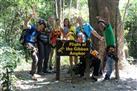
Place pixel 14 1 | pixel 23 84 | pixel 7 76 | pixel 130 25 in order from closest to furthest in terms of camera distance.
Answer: pixel 7 76 → pixel 23 84 → pixel 14 1 → pixel 130 25

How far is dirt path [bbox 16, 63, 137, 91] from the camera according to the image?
1177 cm

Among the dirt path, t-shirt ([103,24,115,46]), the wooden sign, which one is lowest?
the dirt path

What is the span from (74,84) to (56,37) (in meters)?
Result: 2.28

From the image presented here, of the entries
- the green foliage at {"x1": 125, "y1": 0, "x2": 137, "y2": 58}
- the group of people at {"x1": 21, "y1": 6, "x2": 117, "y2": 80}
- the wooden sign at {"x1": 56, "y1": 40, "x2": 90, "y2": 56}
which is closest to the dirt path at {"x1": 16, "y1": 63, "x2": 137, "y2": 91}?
the group of people at {"x1": 21, "y1": 6, "x2": 117, "y2": 80}

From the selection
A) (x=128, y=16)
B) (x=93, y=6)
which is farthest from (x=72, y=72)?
(x=128, y=16)

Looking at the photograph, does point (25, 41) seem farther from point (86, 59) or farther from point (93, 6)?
point (93, 6)

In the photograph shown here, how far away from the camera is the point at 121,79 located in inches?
517

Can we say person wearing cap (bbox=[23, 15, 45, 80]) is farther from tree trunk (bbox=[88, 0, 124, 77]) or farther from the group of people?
tree trunk (bbox=[88, 0, 124, 77])

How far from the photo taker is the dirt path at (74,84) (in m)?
11.8

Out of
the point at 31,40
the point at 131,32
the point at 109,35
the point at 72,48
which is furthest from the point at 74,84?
the point at 131,32

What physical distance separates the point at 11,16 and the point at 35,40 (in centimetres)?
685

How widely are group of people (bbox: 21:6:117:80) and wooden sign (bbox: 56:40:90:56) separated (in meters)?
0.16

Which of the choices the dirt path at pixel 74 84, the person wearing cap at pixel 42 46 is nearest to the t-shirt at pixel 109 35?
the dirt path at pixel 74 84

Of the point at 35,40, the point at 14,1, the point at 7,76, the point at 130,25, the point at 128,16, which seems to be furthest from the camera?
the point at 128,16
